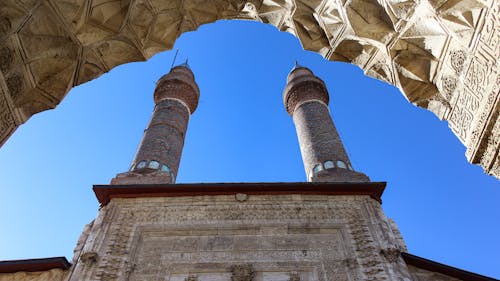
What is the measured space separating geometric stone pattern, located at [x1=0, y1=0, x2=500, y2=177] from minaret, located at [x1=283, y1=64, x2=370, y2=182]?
4632 mm

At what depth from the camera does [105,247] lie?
5.34m

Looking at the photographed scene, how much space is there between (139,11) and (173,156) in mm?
6178

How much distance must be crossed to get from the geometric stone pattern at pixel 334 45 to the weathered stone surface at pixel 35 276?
87.2 inches

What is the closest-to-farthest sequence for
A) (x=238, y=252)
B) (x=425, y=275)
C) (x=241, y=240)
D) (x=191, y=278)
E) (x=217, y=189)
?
(x=191, y=278) < (x=425, y=275) < (x=238, y=252) < (x=241, y=240) < (x=217, y=189)

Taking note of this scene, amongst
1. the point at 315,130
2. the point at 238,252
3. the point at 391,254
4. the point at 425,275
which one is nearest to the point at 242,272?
the point at 238,252

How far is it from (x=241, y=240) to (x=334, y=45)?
2836 mm

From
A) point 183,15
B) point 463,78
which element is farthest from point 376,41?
point 183,15

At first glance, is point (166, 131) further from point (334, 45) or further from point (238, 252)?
point (334, 45)

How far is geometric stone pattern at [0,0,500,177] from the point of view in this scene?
330 cm

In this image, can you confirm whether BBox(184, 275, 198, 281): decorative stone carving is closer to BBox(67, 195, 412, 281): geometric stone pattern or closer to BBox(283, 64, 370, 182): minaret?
BBox(67, 195, 412, 281): geometric stone pattern

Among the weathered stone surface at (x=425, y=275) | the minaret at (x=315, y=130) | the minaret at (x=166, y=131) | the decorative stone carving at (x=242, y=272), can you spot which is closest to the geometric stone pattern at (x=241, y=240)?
the decorative stone carving at (x=242, y=272)

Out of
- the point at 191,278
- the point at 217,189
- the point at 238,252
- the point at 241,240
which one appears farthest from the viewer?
the point at 217,189

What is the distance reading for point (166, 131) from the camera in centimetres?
1131

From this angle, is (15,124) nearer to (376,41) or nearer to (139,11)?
(139,11)
